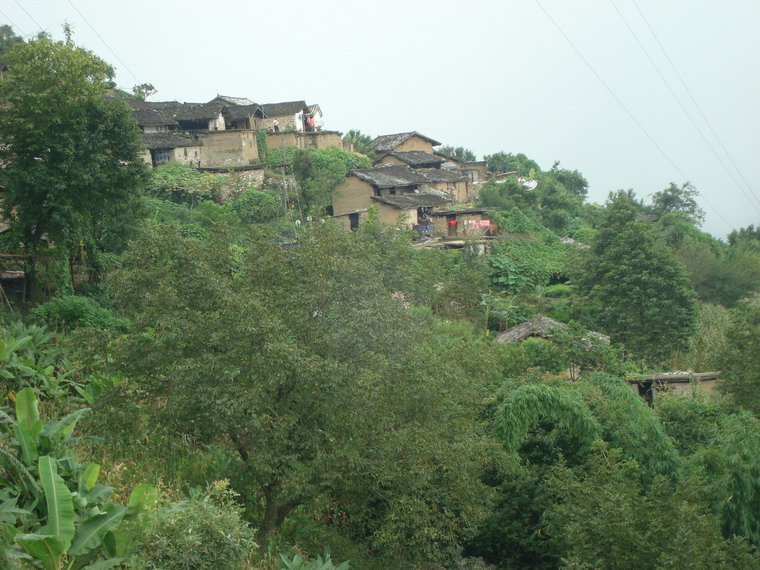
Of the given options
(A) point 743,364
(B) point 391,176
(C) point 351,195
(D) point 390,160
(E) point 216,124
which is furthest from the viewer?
(D) point 390,160

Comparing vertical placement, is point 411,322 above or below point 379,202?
below

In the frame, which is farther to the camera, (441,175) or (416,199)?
(441,175)

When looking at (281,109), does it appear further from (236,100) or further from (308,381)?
(308,381)

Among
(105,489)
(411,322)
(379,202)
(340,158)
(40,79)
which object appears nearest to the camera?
(105,489)

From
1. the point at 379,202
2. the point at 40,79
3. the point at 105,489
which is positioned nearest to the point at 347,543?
the point at 105,489

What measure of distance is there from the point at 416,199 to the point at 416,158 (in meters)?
9.12

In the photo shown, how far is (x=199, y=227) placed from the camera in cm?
2628

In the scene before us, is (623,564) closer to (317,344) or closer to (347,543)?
(347,543)

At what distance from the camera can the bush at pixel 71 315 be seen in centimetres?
1439

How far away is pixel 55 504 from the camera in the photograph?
21.6 ft

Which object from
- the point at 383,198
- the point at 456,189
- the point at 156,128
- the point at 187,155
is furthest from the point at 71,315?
the point at 456,189

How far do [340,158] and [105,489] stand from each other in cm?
3262

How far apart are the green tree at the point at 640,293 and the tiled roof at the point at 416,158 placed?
1966 cm

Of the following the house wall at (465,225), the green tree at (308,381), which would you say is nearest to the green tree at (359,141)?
the house wall at (465,225)
